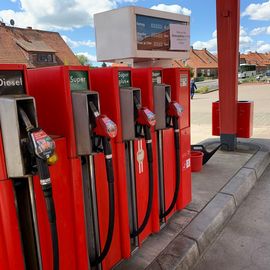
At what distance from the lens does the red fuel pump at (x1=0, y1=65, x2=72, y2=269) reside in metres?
1.43

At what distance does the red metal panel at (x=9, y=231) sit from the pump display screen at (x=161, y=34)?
174 centimetres

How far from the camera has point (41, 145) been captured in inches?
55.5

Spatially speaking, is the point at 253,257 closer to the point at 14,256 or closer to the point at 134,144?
the point at 134,144

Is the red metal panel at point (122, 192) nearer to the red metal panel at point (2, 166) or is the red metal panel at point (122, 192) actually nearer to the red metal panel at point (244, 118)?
the red metal panel at point (2, 166)

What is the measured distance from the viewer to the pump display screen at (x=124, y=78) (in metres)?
2.21

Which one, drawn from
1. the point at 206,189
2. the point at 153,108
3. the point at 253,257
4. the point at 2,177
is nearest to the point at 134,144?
the point at 153,108

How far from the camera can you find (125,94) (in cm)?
217

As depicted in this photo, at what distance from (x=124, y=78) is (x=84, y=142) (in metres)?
0.65

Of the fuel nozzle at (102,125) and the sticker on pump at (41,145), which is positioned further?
the fuel nozzle at (102,125)

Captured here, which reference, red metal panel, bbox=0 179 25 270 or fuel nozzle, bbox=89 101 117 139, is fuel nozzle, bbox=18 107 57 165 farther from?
fuel nozzle, bbox=89 101 117 139

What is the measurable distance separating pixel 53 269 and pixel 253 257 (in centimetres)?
178

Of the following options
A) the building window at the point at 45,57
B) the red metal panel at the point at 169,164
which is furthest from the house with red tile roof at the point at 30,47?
the red metal panel at the point at 169,164

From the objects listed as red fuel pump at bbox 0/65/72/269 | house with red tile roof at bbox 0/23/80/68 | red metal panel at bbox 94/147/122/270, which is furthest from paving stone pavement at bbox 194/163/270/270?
house with red tile roof at bbox 0/23/80/68

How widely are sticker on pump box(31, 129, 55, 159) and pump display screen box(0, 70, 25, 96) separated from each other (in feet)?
0.84
